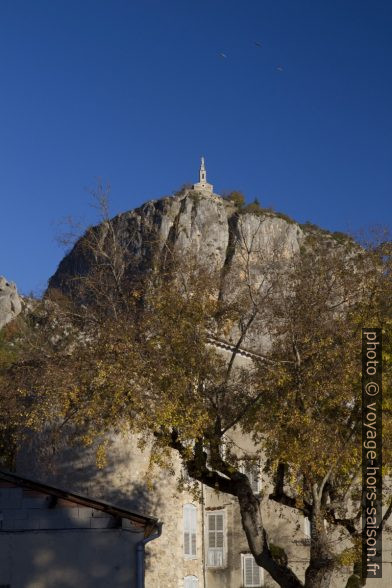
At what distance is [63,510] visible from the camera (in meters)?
15.6

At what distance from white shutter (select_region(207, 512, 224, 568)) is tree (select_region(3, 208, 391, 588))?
933cm

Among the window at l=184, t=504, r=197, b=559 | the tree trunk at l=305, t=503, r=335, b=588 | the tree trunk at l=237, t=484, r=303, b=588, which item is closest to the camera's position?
the tree trunk at l=305, t=503, r=335, b=588

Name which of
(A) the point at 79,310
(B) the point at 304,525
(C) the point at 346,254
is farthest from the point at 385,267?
(B) the point at 304,525

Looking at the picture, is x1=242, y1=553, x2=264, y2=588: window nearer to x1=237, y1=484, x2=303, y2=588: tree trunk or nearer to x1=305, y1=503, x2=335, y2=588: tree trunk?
x1=237, y1=484, x2=303, y2=588: tree trunk

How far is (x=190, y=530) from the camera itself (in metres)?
27.4

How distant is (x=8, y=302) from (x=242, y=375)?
50180 millimetres

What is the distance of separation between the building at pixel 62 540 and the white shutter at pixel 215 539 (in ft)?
42.3

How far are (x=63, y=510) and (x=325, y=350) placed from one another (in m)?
6.43

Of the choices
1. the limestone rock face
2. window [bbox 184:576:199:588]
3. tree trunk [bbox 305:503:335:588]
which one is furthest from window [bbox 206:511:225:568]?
the limestone rock face

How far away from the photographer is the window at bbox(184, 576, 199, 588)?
26.9 metres

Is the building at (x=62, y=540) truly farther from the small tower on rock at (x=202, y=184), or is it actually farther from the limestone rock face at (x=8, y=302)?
the small tower on rock at (x=202, y=184)

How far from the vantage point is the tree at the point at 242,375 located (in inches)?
659

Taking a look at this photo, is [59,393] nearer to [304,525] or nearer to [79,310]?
[79,310]

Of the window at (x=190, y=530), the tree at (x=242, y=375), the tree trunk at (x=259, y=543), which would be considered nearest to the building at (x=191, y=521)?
the window at (x=190, y=530)
